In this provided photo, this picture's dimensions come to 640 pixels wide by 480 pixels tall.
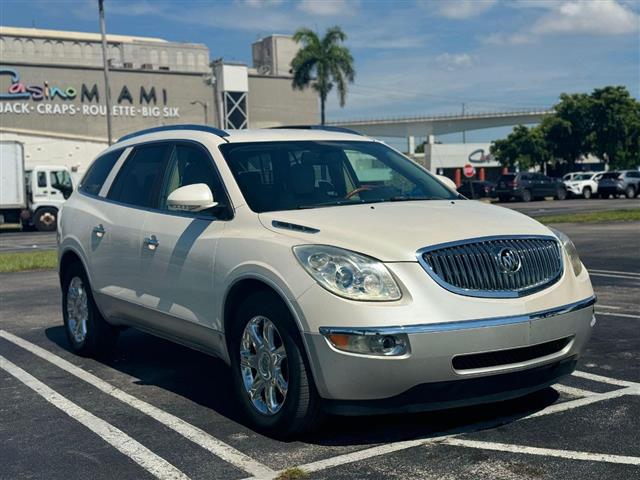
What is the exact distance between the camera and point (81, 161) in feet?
233

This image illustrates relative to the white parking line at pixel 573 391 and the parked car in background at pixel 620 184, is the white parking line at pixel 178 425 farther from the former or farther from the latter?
the parked car in background at pixel 620 184

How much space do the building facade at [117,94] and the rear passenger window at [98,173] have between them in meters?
57.8

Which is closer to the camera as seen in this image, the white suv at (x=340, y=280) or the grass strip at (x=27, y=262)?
→ the white suv at (x=340, y=280)

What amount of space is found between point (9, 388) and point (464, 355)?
3.55 m

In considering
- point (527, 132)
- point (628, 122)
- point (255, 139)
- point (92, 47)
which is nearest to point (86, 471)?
point (255, 139)

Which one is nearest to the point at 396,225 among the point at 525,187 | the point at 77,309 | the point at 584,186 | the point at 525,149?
the point at 77,309

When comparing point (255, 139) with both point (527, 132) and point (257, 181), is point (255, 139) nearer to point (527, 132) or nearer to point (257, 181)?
point (257, 181)

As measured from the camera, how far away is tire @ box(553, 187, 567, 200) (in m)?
48.6

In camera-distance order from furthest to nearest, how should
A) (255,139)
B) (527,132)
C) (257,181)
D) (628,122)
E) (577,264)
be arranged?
(527,132) → (628,122) → (255,139) → (257,181) → (577,264)

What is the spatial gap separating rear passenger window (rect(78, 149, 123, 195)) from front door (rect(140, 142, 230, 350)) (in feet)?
4.02

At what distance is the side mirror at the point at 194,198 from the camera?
17.3 ft

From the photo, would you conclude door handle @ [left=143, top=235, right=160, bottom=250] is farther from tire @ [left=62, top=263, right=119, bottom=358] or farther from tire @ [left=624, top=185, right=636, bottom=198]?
tire @ [left=624, top=185, right=636, bottom=198]

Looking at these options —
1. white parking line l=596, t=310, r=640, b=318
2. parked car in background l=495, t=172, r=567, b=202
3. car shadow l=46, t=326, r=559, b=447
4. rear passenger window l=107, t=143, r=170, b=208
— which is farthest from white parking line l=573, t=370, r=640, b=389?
parked car in background l=495, t=172, r=567, b=202

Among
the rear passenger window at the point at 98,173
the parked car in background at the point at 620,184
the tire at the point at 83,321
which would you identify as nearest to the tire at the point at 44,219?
the rear passenger window at the point at 98,173
